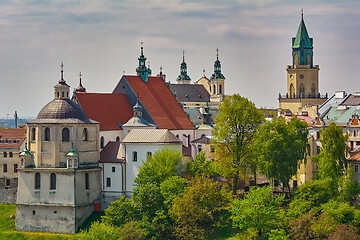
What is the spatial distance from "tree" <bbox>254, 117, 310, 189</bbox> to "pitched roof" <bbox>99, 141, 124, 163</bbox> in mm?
16884

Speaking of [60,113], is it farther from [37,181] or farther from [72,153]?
[37,181]

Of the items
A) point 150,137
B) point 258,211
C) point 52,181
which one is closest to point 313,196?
point 258,211

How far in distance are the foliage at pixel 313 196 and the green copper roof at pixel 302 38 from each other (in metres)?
82.1

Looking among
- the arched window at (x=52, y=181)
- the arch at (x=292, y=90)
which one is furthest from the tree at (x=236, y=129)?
the arch at (x=292, y=90)

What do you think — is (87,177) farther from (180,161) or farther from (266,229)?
(266,229)

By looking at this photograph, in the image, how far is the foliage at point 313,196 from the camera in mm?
86312

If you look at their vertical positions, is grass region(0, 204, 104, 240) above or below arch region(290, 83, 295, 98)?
below

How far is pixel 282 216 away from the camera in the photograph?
8556 cm

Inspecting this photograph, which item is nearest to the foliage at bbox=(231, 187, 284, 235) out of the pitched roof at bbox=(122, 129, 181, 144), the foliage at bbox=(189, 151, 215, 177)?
the foliage at bbox=(189, 151, 215, 177)

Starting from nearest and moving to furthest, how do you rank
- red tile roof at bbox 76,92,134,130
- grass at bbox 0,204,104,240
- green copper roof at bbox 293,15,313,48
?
grass at bbox 0,204,104,240, red tile roof at bbox 76,92,134,130, green copper roof at bbox 293,15,313,48

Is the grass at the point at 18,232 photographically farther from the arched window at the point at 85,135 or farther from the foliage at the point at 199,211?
the foliage at the point at 199,211

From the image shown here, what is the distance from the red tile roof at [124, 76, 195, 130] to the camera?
114 m

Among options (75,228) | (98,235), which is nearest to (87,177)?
(75,228)

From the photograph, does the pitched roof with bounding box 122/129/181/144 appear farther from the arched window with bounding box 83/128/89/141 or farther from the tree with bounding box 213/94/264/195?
the tree with bounding box 213/94/264/195
